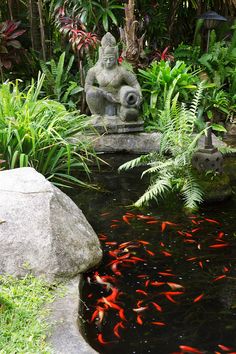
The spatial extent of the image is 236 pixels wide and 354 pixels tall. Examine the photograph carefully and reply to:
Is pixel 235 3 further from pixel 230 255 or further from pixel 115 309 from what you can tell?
pixel 115 309

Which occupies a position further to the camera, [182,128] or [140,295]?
[182,128]

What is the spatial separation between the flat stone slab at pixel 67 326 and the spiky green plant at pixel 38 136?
187 cm

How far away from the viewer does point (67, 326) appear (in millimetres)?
2930

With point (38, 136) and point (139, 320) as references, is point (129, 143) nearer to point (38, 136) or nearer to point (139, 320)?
point (38, 136)

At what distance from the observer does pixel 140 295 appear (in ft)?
11.7

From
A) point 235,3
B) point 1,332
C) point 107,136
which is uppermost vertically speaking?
point 235,3

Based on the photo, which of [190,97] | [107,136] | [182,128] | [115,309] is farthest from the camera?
[190,97]

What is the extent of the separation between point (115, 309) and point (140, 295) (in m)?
0.25

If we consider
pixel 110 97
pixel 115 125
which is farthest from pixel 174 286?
pixel 110 97

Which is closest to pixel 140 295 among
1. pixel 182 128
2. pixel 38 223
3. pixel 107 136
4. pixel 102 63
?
pixel 38 223

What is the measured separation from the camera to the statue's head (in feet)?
23.1

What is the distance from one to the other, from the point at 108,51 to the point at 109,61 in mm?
139

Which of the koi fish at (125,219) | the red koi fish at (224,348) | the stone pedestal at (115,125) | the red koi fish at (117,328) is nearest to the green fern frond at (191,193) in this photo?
the koi fish at (125,219)

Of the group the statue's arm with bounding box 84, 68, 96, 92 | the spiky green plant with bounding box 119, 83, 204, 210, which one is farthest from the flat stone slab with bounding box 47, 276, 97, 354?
the statue's arm with bounding box 84, 68, 96, 92
